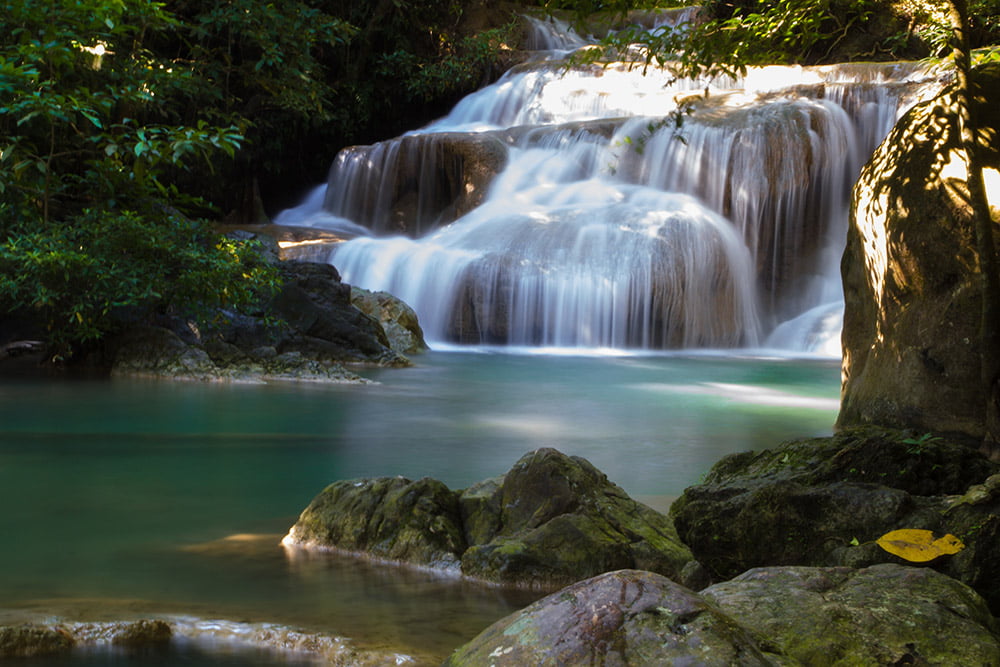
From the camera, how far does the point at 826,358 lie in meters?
15.0

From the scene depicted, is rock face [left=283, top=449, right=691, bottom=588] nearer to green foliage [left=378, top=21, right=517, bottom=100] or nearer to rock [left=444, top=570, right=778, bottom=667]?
rock [left=444, top=570, right=778, bottom=667]

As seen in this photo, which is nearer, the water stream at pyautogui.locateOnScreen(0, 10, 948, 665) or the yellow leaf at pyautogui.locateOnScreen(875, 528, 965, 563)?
the yellow leaf at pyautogui.locateOnScreen(875, 528, 965, 563)

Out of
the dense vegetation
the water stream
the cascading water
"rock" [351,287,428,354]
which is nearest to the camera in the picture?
the water stream

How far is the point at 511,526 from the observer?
3.66 metres

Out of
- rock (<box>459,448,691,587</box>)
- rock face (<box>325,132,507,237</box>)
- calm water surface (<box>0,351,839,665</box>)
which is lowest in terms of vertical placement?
calm water surface (<box>0,351,839,665</box>)

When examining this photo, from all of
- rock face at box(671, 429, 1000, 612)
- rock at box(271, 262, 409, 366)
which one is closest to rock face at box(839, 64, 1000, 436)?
rock face at box(671, 429, 1000, 612)

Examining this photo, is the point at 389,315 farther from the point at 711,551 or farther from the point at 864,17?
the point at 711,551

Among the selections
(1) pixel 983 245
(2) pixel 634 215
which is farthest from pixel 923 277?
(2) pixel 634 215

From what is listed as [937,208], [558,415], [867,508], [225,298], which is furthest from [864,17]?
[225,298]

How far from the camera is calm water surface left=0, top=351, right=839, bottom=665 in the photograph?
122 inches

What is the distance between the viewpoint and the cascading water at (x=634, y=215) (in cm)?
1560

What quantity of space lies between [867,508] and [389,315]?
10.8 metres

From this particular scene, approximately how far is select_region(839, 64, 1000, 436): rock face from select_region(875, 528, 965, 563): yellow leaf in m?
2.01

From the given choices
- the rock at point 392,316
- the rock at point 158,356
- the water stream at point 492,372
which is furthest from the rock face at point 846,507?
the rock at point 392,316
